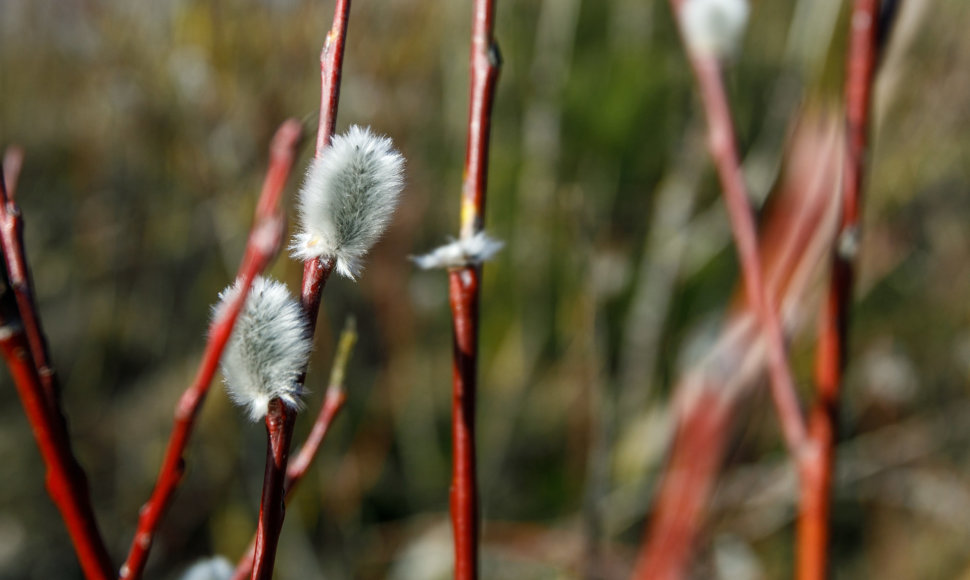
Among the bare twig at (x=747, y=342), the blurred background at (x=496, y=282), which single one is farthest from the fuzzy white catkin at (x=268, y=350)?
the blurred background at (x=496, y=282)

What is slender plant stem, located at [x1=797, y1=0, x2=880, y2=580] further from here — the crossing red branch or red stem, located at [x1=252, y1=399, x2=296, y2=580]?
red stem, located at [x1=252, y1=399, x2=296, y2=580]

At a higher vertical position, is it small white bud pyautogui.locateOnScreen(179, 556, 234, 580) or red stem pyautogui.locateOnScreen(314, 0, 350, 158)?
red stem pyautogui.locateOnScreen(314, 0, 350, 158)

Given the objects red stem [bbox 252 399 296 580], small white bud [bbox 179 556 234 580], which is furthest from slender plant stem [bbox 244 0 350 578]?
small white bud [bbox 179 556 234 580]

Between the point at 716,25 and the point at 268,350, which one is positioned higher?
the point at 716,25

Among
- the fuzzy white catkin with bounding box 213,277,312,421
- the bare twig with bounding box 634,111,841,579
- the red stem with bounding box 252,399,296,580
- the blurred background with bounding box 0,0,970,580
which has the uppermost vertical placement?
the blurred background with bounding box 0,0,970,580

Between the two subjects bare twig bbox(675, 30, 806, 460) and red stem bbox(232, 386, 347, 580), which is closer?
red stem bbox(232, 386, 347, 580)

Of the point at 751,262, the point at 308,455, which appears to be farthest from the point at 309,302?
the point at 751,262

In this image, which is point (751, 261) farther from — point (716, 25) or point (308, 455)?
point (308, 455)
